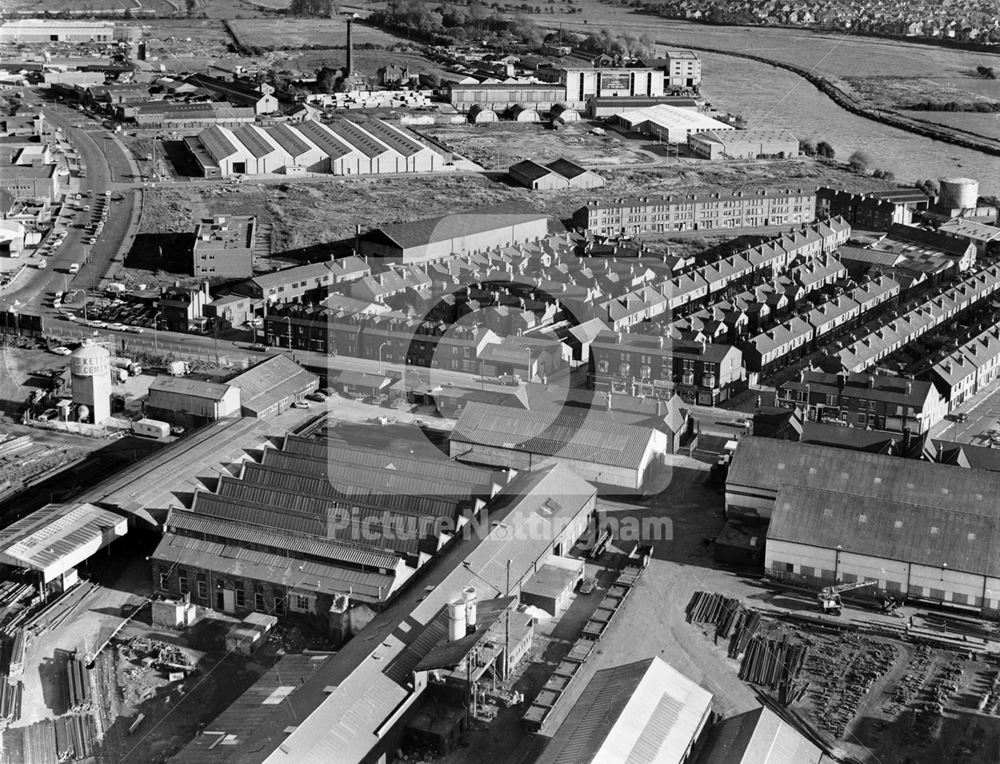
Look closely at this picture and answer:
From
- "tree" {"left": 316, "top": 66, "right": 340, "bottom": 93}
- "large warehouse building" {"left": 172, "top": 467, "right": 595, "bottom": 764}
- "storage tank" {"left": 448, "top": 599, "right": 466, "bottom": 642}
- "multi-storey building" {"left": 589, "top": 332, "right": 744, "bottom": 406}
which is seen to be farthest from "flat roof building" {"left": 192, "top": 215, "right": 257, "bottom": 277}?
"tree" {"left": 316, "top": 66, "right": 340, "bottom": 93}

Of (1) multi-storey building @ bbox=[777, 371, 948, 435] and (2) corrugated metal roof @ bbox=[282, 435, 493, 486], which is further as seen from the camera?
(1) multi-storey building @ bbox=[777, 371, 948, 435]

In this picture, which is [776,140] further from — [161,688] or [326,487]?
[161,688]

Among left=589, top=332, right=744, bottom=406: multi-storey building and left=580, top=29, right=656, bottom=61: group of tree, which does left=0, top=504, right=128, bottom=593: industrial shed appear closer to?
left=589, top=332, right=744, bottom=406: multi-storey building

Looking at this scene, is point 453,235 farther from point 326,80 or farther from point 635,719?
point 326,80

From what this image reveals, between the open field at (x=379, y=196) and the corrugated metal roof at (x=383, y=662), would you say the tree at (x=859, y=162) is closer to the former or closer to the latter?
the open field at (x=379, y=196)

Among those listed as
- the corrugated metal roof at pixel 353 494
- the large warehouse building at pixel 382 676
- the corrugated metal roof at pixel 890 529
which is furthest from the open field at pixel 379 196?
the corrugated metal roof at pixel 890 529

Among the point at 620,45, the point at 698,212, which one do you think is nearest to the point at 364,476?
the point at 698,212
